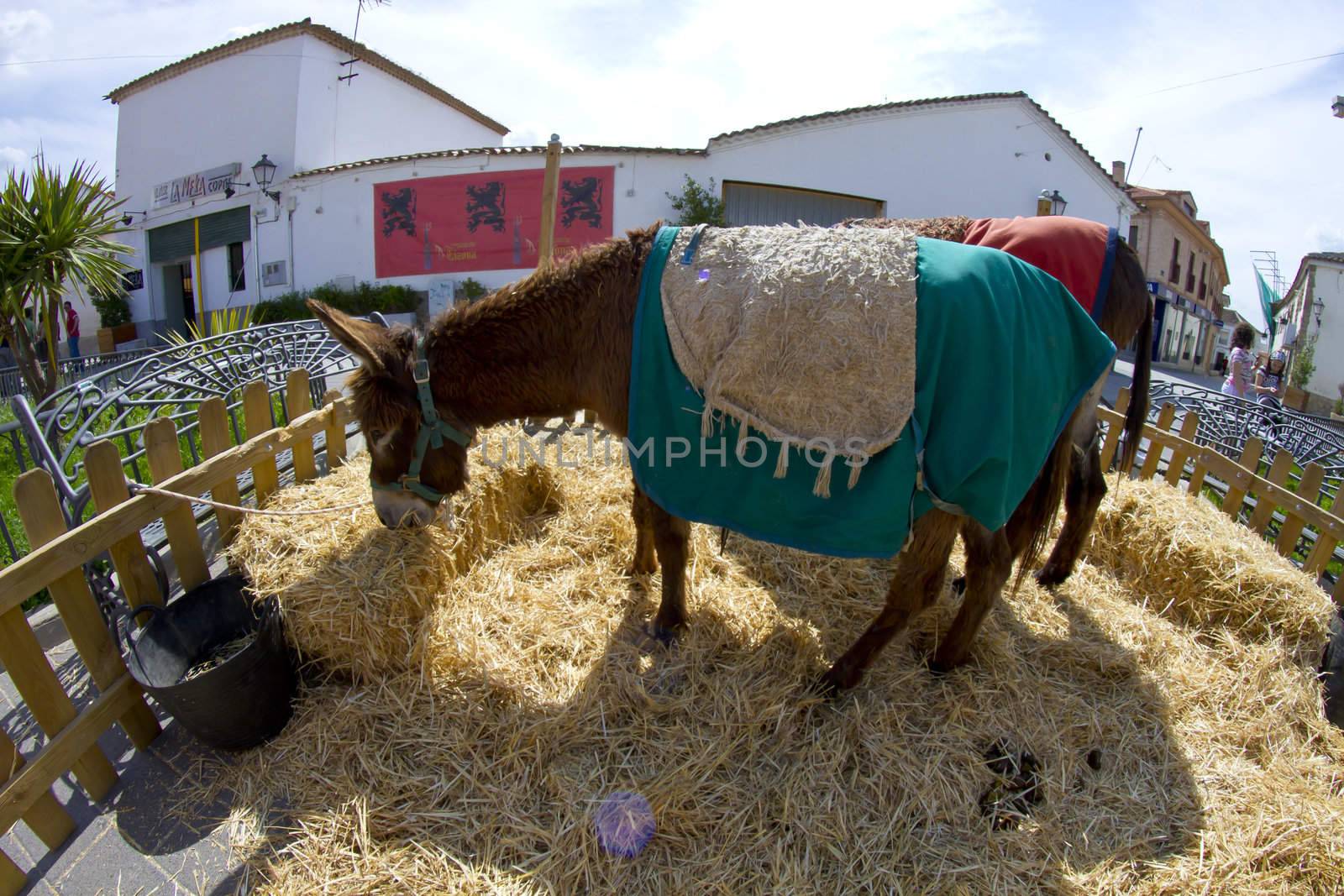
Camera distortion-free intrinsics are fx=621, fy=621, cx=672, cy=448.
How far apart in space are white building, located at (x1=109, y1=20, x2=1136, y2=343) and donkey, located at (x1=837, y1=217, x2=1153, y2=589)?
11239mm

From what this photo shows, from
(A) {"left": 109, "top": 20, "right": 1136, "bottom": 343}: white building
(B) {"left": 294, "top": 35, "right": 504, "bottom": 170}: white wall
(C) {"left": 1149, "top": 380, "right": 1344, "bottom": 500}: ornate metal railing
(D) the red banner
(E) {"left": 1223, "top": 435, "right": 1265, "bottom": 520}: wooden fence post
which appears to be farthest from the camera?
(B) {"left": 294, "top": 35, "right": 504, "bottom": 170}: white wall

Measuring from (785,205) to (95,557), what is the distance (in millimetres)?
14852

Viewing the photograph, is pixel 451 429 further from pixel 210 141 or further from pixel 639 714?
pixel 210 141

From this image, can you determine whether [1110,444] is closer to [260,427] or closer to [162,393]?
[260,427]

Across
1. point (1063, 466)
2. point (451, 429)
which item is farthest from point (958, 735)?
point (451, 429)

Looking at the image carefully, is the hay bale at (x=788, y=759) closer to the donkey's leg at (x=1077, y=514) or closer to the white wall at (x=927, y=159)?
the donkey's leg at (x=1077, y=514)

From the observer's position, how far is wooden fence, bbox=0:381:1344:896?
191 cm

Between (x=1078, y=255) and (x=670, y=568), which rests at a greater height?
(x=1078, y=255)

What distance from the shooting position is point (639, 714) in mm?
2279

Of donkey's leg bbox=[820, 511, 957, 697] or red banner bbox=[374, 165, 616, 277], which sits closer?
donkey's leg bbox=[820, 511, 957, 697]

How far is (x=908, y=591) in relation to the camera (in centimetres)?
229

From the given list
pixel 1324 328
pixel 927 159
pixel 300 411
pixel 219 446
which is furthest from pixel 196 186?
pixel 1324 328

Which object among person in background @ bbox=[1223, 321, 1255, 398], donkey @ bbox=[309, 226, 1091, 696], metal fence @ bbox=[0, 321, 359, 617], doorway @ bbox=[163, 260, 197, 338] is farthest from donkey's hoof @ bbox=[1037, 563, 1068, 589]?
doorway @ bbox=[163, 260, 197, 338]

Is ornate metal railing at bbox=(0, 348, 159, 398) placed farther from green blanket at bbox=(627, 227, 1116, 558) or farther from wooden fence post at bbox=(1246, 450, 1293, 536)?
wooden fence post at bbox=(1246, 450, 1293, 536)
